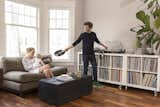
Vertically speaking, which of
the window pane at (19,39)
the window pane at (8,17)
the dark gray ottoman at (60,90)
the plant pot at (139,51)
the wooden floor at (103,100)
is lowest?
the wooden floor at (103,100)

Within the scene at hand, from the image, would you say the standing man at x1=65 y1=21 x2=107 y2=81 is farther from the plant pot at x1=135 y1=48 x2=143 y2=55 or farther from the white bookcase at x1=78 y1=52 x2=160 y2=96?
the plant pot at x1=135 y1=48 x2=143 y2=55

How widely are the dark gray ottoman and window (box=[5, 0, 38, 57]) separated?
168cm

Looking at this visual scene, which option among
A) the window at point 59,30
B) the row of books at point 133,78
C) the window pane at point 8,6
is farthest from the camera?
the window at point 59,30

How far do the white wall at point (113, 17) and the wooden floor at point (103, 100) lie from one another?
1.35 m

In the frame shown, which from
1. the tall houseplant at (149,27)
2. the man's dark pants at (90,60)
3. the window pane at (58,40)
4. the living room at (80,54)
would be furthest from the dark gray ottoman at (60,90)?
the window pane at (58,40)

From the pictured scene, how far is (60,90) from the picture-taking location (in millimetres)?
2994

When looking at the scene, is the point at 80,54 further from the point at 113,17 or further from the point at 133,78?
the point at 133,78

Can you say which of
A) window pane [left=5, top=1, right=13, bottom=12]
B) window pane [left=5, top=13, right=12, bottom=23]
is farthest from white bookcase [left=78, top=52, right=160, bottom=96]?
window pane [left=5, top=1, right=13, bottom=12]

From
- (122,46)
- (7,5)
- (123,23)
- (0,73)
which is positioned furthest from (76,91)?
(7,5)

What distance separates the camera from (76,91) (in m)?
3.34

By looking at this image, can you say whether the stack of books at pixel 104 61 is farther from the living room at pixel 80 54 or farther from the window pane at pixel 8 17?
the window pane at pixel 8 17

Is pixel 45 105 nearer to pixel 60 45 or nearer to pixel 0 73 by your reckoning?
pixel 0 73

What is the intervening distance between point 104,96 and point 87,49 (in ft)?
3.85

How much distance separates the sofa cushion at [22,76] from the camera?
3.41 m
